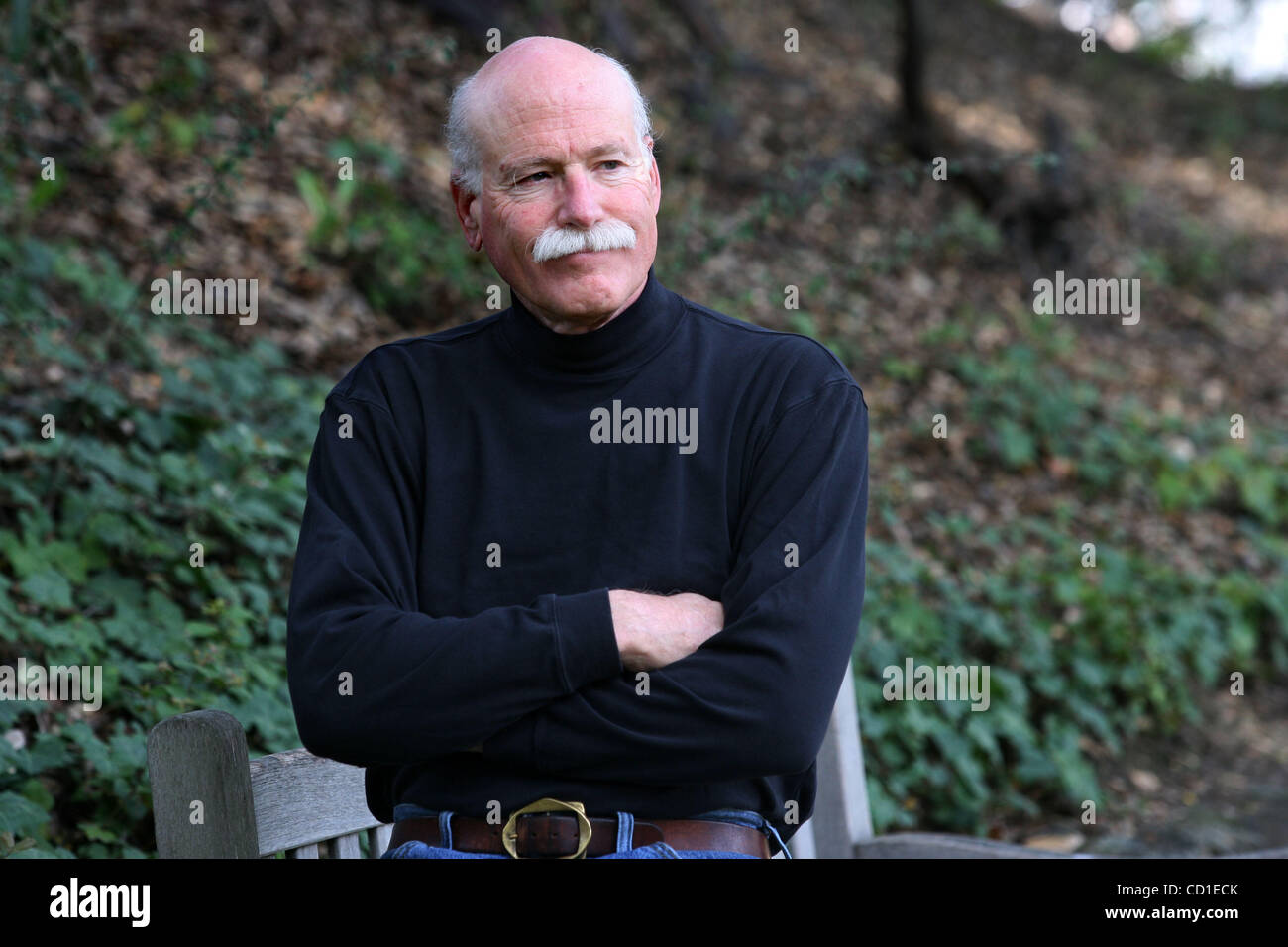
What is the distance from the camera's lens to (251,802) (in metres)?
2.13

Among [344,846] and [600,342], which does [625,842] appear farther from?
[600,342]

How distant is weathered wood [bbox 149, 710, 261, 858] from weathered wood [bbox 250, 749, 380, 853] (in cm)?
14

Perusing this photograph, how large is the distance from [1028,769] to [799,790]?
3.61 meters

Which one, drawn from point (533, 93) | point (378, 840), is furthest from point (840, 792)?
point (533, 93)

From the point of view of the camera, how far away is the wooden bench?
2.06 m

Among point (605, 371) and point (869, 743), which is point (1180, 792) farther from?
point (605, 371)

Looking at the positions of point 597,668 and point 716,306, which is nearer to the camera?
point 597,668

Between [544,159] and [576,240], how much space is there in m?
0.17

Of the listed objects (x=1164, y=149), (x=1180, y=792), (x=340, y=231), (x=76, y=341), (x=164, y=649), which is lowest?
(x=1180, y=792)

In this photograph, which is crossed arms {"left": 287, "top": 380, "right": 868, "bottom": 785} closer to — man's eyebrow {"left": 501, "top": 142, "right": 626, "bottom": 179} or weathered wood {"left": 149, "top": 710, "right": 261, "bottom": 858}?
weathered wood {"left": 149, "top": 710, "right": 261, "bottom": 858}

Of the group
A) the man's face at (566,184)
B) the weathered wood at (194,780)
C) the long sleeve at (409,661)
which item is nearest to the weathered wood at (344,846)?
the long sleeve at (409,661)

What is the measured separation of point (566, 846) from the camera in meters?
2.23

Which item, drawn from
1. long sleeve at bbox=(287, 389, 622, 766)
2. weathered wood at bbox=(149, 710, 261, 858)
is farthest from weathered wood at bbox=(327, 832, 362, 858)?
weathered wood at bbox=(149, 710, 261, 858)
